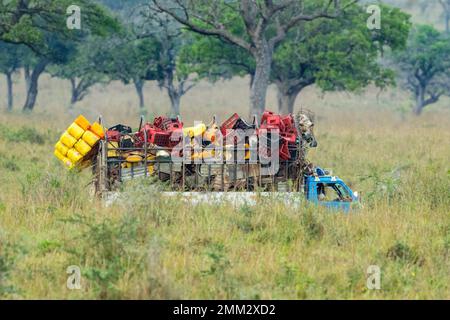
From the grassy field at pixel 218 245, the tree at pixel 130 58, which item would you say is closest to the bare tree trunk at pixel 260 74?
the tree at pixel 130 58

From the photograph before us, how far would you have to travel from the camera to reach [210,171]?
41.9 feet

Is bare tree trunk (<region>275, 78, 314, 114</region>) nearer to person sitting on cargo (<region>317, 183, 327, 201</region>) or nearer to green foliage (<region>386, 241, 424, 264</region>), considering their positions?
person sitting on cargo (<region>317, 183, 327, 201</region>)

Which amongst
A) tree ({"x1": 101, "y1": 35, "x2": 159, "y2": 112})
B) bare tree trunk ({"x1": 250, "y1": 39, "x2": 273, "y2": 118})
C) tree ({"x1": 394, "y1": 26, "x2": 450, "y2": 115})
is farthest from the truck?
tree ({"x1": 394, "y1": 26, "x2": 450, "y2": 115})

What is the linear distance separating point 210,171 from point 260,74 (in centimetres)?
1709

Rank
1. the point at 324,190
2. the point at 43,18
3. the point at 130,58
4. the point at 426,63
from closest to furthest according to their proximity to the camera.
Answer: the point at 324,190 < the point at 43,18 < the point at 130,58 < the point at 426,63

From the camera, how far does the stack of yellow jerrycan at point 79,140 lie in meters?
13.0

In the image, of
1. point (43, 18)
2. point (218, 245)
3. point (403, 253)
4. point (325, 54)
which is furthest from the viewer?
point (325, 54)

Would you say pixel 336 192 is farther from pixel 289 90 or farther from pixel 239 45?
pixel 289 90

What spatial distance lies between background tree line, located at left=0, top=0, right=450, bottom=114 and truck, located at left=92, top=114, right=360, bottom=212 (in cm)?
1573

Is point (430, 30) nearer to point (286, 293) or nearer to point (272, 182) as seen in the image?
point (272, 182)

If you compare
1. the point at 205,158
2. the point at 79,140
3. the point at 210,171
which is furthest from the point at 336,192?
the point at 79,140

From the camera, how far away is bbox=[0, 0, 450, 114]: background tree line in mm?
29141

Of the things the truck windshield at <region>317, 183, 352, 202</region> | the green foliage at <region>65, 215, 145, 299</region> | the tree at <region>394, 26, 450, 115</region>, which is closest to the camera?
the green foliage at <region>65, 215, 145, 299</region>

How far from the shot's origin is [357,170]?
67.6ft
